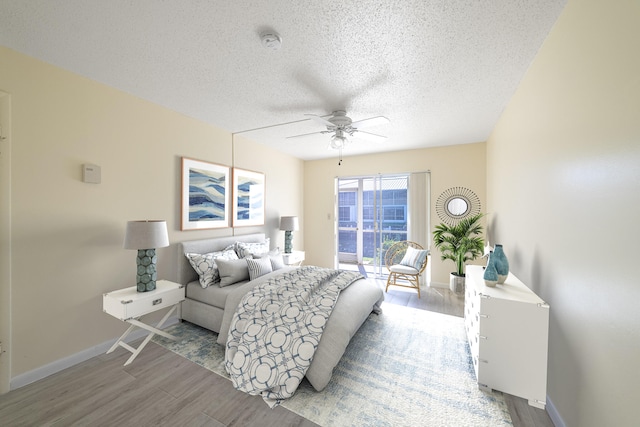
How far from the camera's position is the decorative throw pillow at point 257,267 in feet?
9.77

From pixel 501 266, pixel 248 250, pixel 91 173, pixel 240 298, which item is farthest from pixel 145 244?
pixel 501 266

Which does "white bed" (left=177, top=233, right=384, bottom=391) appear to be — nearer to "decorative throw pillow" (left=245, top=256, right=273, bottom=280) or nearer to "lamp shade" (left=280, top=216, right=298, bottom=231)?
"decorative throw pillow" (left=245, top=256, right=273, bottom=280)

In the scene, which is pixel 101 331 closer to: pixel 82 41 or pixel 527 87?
pixel 82 41

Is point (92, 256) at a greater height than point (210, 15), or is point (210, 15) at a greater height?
point (210, 15)

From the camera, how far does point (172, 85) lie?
7.70 ft

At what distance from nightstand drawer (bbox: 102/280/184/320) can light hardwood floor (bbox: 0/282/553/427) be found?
1.57 feet

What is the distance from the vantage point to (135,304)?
6.97ft

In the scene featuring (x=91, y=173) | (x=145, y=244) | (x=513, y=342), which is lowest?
(x=513, y=342)

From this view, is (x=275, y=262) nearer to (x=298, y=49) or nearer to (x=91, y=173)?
(x=91, y=173)

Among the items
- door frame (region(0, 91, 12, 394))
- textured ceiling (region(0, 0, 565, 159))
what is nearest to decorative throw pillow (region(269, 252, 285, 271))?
textured ceiling (region(0, 0, 565, 159))

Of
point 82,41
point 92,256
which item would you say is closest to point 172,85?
point 82,41

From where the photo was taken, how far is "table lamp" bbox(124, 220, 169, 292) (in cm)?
223

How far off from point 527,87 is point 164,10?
2.88 meters

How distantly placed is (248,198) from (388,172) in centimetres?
282
